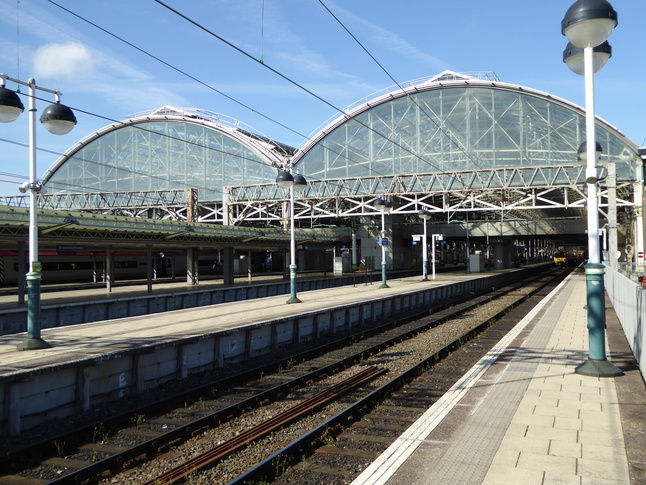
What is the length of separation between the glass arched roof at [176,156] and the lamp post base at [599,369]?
5148 cm

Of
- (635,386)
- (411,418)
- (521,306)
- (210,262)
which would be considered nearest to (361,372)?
(411,418)

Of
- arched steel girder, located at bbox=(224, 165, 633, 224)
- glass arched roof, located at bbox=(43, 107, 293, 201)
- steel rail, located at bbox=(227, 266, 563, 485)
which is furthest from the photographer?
glass arched roof, located at bbox=(43, 107, 293, 201)

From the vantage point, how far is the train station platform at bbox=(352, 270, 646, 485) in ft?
20.3

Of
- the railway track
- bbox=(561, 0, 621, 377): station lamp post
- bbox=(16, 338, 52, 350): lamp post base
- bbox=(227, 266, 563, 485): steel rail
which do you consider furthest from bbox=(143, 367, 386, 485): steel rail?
bbox=(16, 338, 52, 350): lamp post base

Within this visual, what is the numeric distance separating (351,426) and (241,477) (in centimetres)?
295

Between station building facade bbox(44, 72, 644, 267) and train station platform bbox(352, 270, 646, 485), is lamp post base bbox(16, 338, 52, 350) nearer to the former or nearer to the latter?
train station platform bbox(352, 270, 646, 485)

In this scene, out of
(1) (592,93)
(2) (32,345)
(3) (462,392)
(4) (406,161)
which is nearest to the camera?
(3) (462,392)

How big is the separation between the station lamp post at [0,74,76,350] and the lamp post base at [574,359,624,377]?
11.8m

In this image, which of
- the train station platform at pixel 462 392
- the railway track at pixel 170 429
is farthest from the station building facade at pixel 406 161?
the railway track at pixel 170 429

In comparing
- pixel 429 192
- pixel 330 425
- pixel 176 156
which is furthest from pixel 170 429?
pixel 176 156

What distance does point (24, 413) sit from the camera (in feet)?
30.0

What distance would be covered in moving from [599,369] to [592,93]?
5.48 m

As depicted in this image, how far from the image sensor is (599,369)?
10680 millimetres

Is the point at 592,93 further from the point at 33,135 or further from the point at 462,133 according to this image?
the point at 462,133
